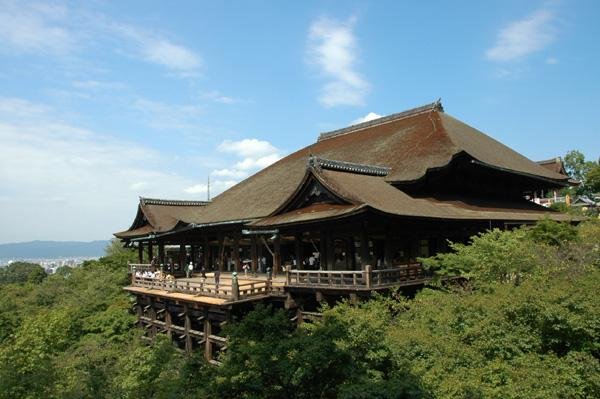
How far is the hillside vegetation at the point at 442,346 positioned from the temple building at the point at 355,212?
2644mm

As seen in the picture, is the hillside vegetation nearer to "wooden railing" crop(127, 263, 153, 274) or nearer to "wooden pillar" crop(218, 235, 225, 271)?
"wooden railing" crop(127, 263, 153, 274)

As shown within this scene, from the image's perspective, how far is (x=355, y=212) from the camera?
16328 mm

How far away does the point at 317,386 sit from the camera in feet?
29.9

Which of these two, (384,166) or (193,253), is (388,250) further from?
(193,253)

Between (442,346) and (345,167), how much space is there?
37.9 ft

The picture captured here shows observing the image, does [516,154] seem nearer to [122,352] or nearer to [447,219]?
[447,219]

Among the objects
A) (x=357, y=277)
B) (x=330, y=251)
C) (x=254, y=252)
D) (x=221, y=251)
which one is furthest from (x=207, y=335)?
(x=221, y=251)

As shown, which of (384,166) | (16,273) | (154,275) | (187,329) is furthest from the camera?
(16,273)

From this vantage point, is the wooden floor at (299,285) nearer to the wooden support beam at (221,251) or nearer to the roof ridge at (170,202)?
the wooden support beam at (221,251)

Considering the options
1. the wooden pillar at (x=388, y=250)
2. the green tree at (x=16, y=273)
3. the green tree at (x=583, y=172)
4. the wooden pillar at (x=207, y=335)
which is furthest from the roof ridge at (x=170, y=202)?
the green tree at (x=16, y=273)

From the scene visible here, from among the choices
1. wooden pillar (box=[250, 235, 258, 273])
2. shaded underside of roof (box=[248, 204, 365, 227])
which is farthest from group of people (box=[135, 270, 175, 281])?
shaded underside of roof (box=[248, 204, 365, 227])

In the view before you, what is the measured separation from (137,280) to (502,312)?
68.7 feet

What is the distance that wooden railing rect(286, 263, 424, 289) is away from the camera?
16.2 m

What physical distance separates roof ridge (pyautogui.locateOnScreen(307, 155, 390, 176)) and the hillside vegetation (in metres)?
6.27
